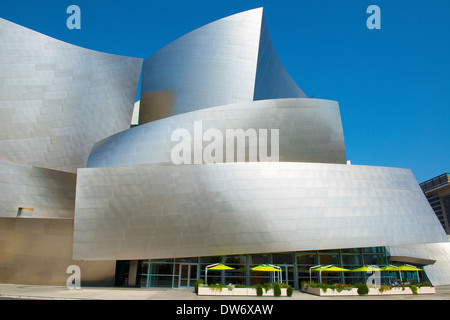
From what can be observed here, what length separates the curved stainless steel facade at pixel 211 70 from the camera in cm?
3238

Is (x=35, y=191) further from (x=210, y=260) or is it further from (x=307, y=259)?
(x=307, y=259)

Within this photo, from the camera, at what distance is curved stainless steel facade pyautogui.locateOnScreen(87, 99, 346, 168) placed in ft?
80.2

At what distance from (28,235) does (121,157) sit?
27.7ft

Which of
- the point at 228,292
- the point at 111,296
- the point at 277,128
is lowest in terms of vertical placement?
the point at 228,292

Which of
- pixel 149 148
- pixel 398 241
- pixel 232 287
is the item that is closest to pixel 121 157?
pixel 149 148

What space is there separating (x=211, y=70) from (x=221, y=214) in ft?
55.3

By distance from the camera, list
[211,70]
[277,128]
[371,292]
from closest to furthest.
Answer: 1. [371,292]
2. [277,128]
3. [211,70]

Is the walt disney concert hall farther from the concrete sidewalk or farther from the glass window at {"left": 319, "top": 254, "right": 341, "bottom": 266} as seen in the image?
the concrete sidewalk

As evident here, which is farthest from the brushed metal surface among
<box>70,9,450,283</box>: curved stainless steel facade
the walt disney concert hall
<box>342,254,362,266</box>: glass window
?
<box>70,9,450,283</box>: curved stainless steel facade

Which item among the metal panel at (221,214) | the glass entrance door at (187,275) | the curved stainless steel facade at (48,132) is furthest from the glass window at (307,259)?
the curved stainless steel facade at (48,132)

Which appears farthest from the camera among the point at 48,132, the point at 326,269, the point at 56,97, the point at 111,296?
the point at 56,97

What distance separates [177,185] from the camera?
21.8m

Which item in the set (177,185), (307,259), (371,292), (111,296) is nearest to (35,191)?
(177,185)

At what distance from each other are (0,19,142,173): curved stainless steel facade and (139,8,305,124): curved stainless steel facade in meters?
3.19
